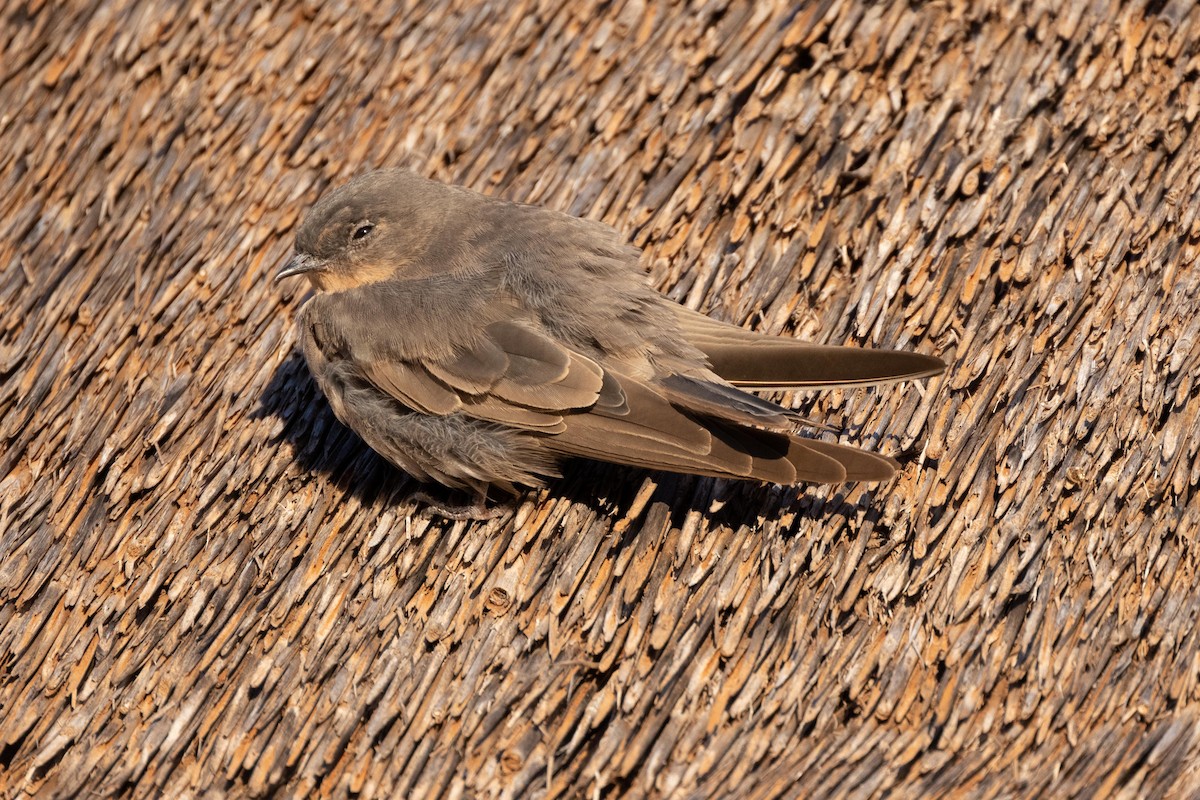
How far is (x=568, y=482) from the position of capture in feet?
13.3

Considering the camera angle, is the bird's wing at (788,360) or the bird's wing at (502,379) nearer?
the bird's wing at (788,360)

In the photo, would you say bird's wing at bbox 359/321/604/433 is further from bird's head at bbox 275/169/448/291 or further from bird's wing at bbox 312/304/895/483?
bird's head at bbox 275/169/448/291

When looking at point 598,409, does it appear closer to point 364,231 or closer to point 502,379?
point 502,379

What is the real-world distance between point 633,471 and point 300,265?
1405mm

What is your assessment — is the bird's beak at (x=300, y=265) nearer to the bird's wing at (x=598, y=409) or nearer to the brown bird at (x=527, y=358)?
the brown bird at (x=527, y=358)

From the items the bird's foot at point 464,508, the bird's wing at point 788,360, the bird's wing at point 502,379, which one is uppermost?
the bird's wing at point 788,360

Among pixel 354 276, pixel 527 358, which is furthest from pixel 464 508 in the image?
pixel 354 276

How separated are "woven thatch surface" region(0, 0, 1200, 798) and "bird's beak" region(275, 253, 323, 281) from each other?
31 cm

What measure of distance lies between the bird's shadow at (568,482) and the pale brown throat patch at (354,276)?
295 millimetres

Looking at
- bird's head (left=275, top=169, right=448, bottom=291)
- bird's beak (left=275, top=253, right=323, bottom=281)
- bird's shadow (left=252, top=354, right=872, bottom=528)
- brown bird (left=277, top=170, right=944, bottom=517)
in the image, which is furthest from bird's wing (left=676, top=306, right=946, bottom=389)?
bird's beak (left=275, top=253, right=323, bottom=281)

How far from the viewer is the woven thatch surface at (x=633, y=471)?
3.31 meters

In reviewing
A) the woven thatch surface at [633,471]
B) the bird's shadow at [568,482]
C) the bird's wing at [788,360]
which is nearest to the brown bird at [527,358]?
the bird's wing at [788,360]

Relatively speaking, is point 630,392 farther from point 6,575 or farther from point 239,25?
point 239,25

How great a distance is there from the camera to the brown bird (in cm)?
363
